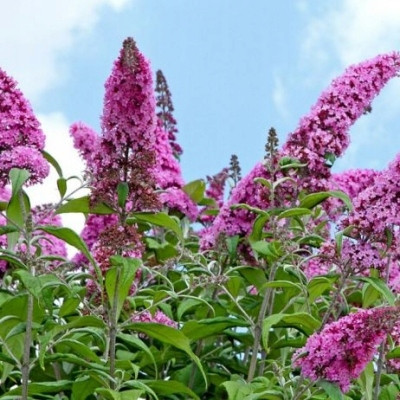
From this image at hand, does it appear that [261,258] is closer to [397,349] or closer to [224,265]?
[224,265]

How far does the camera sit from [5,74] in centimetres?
542

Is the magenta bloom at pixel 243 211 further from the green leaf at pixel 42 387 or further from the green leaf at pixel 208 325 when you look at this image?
the green leaf at pixel 42 387

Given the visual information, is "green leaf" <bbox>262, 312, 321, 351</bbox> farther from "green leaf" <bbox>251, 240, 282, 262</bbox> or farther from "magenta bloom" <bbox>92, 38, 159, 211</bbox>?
"magenta bloom" <bbox>92, 38, 159, 211</bbox>

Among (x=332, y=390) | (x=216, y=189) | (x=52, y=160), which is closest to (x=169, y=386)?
(x=332, y=390)

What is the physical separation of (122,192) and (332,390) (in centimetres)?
133

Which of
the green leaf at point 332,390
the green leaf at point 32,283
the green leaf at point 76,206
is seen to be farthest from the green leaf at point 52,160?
the green leaf at point 332,390

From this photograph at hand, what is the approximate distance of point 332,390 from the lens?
4441 mm

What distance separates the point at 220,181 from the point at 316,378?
448 centimetres

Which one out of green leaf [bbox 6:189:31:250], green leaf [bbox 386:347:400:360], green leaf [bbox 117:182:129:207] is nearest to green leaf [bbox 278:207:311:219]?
green leaf [bbox 386:347:400:360]

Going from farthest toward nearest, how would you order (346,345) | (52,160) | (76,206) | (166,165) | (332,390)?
(166,165), (52,160), (76,206), (332,390), (346,345)

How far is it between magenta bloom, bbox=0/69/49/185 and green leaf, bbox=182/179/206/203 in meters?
2.87

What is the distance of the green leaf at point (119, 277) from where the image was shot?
4555mm

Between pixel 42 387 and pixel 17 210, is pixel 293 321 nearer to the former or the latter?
pixel 42 387

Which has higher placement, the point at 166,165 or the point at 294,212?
the point at 166,165
